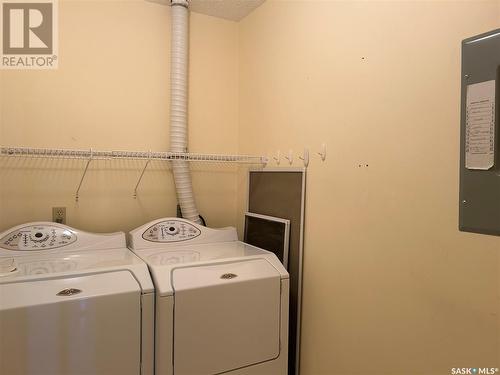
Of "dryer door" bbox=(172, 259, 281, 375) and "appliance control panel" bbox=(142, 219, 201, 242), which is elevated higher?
"appliance control panel" bbox=(142, 219, 201, 242)

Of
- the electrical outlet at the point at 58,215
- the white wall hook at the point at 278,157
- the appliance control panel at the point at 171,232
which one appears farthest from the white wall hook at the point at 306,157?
the electrical outlet at the point at 58,215

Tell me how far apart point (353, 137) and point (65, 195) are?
1734 millimetres

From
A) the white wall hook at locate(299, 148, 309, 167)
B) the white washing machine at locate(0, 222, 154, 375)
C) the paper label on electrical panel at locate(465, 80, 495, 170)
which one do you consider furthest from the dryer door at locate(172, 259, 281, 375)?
the paper label on electrical panel at locate(465, 80, 495, 170)

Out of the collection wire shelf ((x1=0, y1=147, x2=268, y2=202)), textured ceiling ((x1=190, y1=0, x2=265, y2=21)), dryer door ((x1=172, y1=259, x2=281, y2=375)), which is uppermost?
textured ceiling ((x1=190, y1=0, x2=265, y2=21))

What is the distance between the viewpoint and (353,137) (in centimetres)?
174

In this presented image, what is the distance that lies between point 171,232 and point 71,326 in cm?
90

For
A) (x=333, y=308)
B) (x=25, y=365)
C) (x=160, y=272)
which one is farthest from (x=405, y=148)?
(x=25, y=365)

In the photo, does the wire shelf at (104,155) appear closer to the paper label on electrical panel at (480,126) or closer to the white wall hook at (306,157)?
the white wall hook at (306,157)

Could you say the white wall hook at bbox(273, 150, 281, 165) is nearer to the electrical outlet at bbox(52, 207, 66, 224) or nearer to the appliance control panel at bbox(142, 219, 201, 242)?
the appliance control panel at bbox(142, 219, 201, 242)

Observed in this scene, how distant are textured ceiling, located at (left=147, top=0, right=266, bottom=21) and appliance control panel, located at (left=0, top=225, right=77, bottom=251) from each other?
64.6 inches

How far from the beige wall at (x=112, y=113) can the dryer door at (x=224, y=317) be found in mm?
927

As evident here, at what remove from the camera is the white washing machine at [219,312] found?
1.62 meters

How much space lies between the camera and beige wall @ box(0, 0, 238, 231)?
7.07 ft

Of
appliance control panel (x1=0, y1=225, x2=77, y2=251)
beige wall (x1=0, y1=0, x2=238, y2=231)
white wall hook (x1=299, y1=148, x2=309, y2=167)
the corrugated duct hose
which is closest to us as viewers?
appliance control panel (x1=0, y1=225, x2=77, y2=251)
